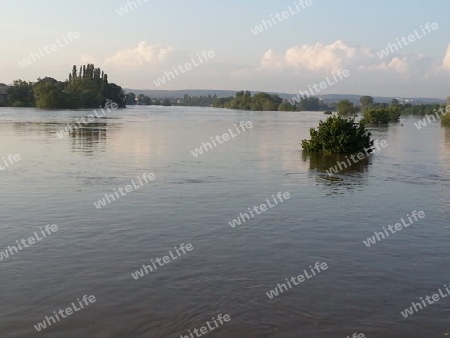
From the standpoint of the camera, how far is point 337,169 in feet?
88.9

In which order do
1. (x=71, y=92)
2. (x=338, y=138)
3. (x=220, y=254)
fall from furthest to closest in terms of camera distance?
(x=71, y=92)
(x=338, y=138)
(x=220, y=254)

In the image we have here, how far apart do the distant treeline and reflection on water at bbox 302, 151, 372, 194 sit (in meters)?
102

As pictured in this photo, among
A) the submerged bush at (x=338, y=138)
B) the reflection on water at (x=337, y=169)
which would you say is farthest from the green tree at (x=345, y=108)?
the reflection on water at (x=337, y=169)

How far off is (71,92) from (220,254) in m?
131

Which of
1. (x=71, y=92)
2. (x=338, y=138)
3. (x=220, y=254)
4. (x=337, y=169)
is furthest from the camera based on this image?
(x=71, y=92)

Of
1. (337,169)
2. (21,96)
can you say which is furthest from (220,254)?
(21,96)

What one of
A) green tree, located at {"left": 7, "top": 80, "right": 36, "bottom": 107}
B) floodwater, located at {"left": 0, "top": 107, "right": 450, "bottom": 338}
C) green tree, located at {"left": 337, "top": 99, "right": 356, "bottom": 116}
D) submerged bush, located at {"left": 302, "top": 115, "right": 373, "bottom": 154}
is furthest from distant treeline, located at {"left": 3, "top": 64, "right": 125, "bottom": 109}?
floodwater, located at {"left": 0, "top": 107, "right": 450, "bottom": 338}

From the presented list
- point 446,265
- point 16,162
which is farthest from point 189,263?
point 16,162

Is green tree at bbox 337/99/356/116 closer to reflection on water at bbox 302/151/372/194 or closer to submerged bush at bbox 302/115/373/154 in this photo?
submerged bush at bbox 302/115/373/154

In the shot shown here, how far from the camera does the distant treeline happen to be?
126812 mm

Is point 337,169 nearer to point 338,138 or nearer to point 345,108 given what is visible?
point 338,138

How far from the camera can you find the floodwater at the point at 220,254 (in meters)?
8.02

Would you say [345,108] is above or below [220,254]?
below

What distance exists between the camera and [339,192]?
19.7m
